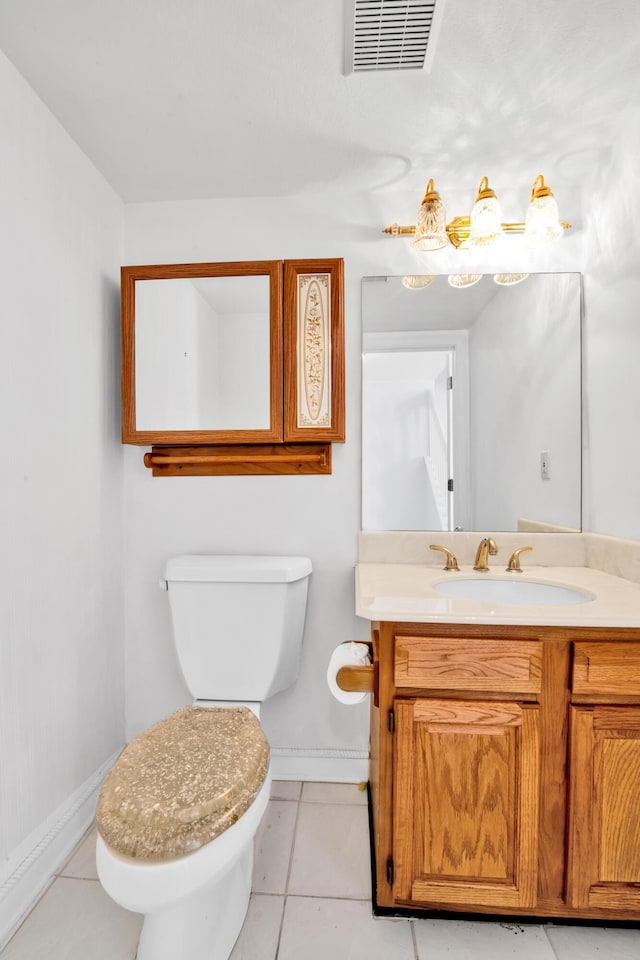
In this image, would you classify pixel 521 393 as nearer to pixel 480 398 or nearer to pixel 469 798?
pixel 480 398

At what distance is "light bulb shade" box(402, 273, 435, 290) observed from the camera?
167cm

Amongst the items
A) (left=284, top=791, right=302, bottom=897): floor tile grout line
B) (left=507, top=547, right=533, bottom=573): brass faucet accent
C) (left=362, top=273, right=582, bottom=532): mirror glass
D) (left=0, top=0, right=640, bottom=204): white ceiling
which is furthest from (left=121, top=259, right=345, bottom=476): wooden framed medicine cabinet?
(left=284, top=791, right=302, bottom=897): floor tile grout line

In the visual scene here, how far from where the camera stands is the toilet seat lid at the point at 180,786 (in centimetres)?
88

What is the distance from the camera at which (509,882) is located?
1113mm

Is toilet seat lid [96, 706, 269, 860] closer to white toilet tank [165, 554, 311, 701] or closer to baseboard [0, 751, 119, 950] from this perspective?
white toilet tank [165, 554, 311, 701]

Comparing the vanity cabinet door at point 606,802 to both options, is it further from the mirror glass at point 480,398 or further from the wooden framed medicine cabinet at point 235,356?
the wooden framed medicine cabinet at point 235,356

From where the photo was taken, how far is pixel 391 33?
111 centimetres

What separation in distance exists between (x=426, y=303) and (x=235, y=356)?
26.6 inches

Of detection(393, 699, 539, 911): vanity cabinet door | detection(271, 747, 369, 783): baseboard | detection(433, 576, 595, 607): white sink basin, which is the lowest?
detection(271, 747, 369, 783): baseboard

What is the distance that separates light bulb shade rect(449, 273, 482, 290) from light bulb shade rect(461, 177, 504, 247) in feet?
0.54

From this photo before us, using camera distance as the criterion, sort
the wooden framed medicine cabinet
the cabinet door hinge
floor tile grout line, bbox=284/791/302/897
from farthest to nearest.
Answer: the wooden framed medicine cabinet, floor tile grout line, bbox=284/791/302/897, the cabinet door hinge

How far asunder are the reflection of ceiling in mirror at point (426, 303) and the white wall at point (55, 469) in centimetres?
91

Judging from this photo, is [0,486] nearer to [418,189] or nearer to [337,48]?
[337,48]

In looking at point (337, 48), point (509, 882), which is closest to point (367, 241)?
point (337, 48)
